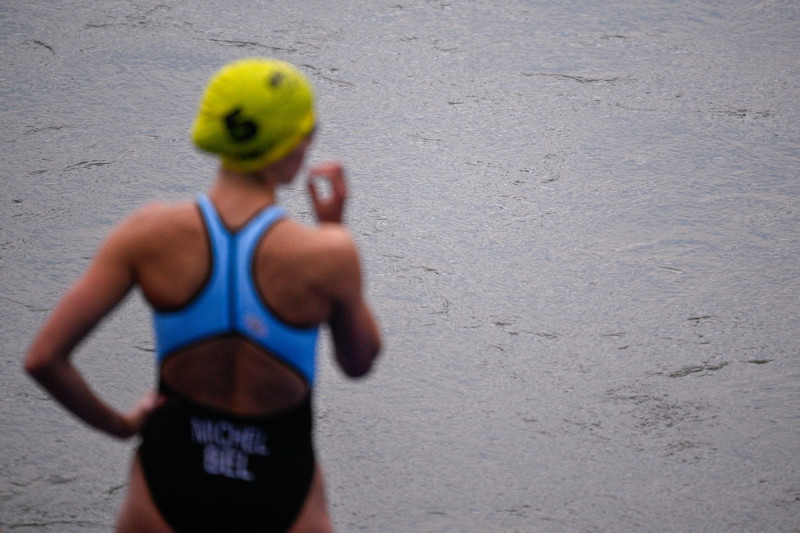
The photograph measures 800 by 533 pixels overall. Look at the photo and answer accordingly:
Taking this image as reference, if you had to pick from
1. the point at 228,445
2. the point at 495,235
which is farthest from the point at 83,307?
the point at 495,235

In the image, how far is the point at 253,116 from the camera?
1.85 metres

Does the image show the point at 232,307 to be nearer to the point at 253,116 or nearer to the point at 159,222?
the point at 159,222

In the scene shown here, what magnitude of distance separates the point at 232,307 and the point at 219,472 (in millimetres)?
329

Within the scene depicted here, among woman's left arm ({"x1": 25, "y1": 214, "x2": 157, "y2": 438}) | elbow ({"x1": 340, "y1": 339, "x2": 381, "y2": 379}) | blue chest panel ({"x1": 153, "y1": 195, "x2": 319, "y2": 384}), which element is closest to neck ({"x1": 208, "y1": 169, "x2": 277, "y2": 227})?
blue chest panel ({"x1": 153, "y1": 195, "x2": 319, "y2": 384})

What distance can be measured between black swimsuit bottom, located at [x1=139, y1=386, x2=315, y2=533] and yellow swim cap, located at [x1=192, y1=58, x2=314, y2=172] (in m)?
0.45

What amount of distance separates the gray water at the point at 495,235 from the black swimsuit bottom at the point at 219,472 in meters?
1.21

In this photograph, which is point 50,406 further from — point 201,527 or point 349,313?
point 349,313

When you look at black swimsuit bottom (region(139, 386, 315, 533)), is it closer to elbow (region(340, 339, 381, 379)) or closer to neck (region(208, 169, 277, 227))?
elbow (region(340, 339, 381, 379))

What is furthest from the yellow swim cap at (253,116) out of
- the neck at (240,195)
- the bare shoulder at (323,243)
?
the bare shoulder at (323,243)

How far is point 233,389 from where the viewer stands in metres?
1.94

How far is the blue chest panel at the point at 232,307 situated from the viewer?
1845mm

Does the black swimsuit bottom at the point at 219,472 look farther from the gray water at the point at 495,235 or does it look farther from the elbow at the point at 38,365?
the gray water at the point at 495,235

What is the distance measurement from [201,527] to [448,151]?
3386mm

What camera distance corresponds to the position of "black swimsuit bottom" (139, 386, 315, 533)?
198 centimetres
